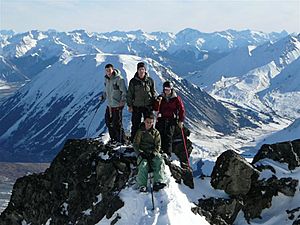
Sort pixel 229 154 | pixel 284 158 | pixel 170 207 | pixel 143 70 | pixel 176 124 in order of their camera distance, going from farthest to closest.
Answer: pixel 284 158 < pixel 229 154 < pixel 176 124 < pixel 143 70 < pixel 170 207

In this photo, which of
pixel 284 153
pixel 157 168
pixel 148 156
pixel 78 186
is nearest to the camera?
pixel 157 168

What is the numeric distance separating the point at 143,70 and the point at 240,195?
9044 millimetres

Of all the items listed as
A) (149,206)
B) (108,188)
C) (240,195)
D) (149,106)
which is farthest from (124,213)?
(240,195)

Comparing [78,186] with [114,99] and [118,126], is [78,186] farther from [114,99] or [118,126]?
[114,99]

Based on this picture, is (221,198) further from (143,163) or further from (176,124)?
(143,163)

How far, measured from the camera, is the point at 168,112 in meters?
25.7

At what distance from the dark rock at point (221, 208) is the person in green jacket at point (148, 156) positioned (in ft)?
13.4

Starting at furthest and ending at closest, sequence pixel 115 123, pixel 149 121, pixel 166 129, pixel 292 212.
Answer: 1. pixel 115 123
2. pixel 292 212
3. pixel 166 129
4. pixel 149 121

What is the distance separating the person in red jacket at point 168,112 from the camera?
2564cm

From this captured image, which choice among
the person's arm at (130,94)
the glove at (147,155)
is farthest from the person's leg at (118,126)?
the glove at (147,155)

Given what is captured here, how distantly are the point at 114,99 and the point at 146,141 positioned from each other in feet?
17.8

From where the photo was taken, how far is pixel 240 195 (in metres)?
27.6

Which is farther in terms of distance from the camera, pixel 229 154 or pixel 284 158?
pixel 284 158

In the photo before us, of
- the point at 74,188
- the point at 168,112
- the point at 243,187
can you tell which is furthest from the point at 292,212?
the point at 74,188
